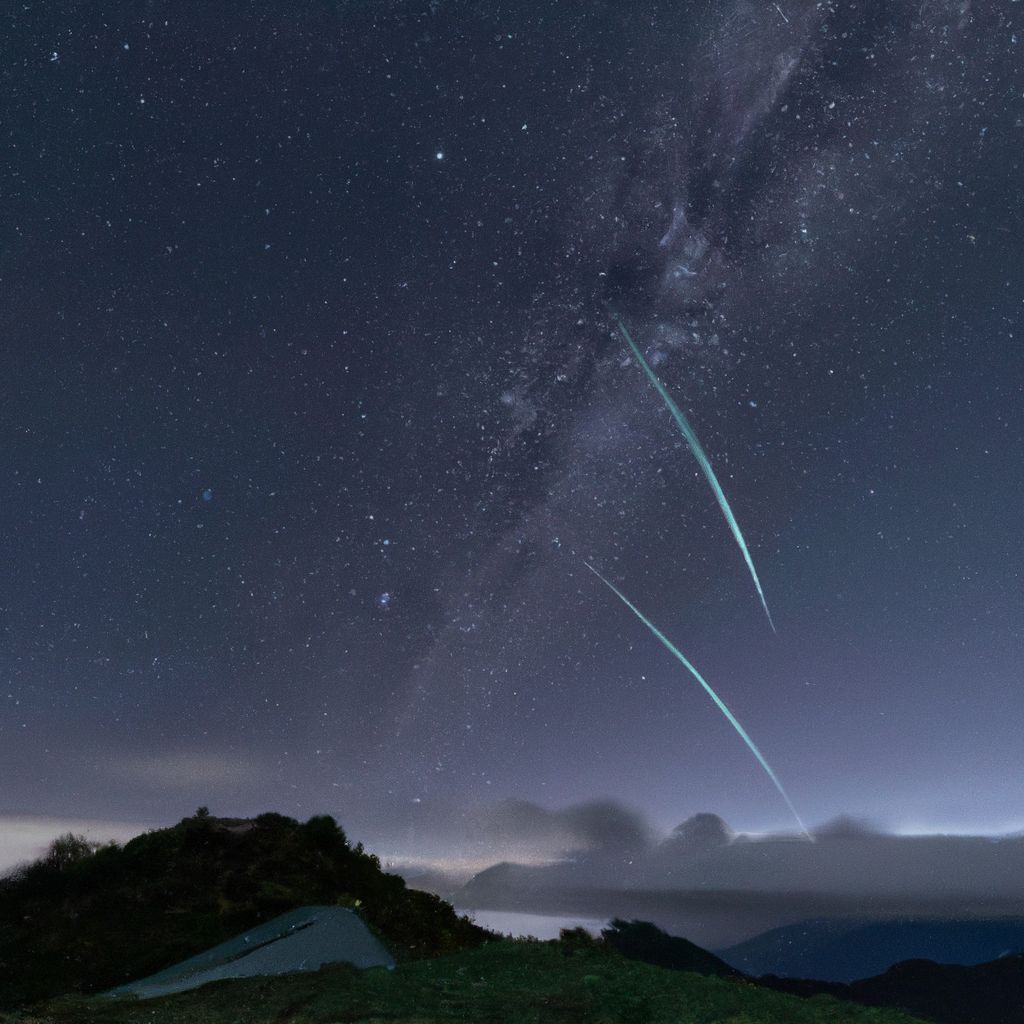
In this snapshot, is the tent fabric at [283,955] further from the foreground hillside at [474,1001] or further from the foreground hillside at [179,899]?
the foreground hillside at [179,899]

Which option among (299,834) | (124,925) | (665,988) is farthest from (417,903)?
(665,988)

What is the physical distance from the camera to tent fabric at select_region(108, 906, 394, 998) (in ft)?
62.1

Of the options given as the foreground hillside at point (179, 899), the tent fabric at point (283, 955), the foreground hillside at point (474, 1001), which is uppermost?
the foreground hillside at point (179, 899)

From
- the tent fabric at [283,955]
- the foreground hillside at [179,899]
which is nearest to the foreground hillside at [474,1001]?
the tent fabric at [283,955]

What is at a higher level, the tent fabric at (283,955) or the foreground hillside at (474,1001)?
the tent fabric at (283,955)

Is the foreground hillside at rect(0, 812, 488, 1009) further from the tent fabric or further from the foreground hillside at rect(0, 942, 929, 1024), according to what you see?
the foreground hillside at rect(0, 942, 929, 1024)

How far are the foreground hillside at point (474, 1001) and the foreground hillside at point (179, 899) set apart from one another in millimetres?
7588

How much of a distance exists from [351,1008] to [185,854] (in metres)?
21.3

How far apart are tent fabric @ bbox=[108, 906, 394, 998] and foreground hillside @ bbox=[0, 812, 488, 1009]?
252 centimetres

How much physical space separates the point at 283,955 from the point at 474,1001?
666cm

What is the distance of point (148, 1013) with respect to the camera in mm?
14758

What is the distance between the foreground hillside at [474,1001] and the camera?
1423 cm

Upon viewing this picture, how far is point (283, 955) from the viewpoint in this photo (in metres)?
19.7

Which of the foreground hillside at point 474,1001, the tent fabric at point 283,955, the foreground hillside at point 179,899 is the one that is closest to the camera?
the foreground hillside at point 474,1001
